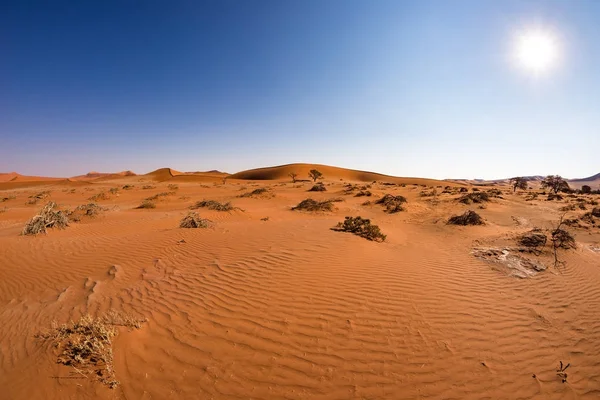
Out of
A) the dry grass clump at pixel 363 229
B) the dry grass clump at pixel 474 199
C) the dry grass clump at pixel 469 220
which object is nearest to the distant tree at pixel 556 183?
the dry grass clump at pixel 474 199

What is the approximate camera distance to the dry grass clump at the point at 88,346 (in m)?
3.08

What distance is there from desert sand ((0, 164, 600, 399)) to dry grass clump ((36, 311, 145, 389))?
3.4 inches

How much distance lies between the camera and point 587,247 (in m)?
A: 8.52

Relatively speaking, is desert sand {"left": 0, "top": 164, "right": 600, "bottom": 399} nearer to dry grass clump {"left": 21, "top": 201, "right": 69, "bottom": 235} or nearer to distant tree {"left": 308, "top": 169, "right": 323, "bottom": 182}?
dry grass clump {"left": 21, "top": 201, "right": 69, "bottom": 235}

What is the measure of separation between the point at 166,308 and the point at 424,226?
36.3 ft

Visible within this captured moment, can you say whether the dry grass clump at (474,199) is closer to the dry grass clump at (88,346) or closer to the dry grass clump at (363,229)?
the dry grass clump at (363,229)

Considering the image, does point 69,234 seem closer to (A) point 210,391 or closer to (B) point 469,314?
(A) point 210,391

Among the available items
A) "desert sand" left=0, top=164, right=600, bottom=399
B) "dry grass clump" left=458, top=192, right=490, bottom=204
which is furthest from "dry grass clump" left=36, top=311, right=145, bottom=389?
"dry grass clump" left=458, top=192, right=490, bottom=204

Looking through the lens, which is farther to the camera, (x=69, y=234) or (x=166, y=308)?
(x=69, y=234)

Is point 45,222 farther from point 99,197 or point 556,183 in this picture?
point 556,183

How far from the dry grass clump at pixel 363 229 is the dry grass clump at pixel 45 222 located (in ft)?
33.9

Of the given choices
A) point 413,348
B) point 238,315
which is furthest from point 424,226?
point 238,315

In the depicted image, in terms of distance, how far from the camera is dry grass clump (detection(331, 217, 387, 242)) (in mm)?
8921

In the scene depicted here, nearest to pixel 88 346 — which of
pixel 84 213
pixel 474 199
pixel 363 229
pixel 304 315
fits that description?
pixel 304 315
